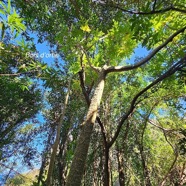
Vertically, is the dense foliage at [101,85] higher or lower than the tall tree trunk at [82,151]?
higher

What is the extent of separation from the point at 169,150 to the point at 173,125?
2.23m

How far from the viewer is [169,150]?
1130cm

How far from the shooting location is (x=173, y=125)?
982cm

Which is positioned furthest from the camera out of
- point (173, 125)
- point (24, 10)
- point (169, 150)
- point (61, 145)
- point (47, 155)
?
point (47, 155)

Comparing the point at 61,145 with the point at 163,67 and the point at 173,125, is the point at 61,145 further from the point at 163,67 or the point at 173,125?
the point at 163,67

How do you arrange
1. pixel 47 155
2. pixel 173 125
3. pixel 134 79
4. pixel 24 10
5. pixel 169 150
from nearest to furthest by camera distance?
1. pixel 24 10
2. pixel 134 79
3. pixel 173 125
4. pixel 169 150
5. pixel 47 155

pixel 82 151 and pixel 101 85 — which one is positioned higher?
pixel 101 85

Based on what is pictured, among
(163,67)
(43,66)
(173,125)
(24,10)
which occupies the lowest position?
(43,66)

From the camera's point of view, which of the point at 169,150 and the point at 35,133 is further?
the point at 35,133

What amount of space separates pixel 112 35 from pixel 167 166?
9.54m

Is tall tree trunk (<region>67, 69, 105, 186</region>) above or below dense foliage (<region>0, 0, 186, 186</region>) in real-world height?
below

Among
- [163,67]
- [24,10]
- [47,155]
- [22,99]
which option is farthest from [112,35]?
[47,155]

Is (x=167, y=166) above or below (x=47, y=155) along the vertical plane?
below

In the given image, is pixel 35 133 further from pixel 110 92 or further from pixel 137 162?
pixel 110 92
